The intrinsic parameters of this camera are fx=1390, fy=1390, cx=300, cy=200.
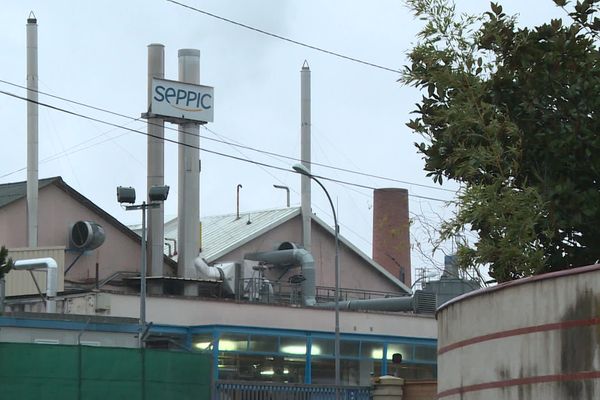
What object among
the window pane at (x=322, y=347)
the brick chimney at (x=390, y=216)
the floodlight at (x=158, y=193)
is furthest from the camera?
the brick chimney at (x=390, y=216)

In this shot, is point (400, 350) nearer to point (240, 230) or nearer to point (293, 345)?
point (293, 345)

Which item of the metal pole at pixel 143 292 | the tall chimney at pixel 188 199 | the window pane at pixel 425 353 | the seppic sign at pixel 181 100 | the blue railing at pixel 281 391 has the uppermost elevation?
the seppic sign at pixel 181 100

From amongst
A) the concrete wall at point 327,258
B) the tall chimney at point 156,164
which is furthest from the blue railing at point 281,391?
the concrete wall at point 327,258

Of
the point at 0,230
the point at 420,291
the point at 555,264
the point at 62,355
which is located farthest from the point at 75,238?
the point at 555,264

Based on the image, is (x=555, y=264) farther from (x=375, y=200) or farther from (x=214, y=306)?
(x=375, y=200)

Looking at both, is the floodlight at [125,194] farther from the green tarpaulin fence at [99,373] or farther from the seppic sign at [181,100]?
the seppic sign at [181,100]

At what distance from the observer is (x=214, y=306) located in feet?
165

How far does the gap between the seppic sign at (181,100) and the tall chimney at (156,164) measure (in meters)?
0.53

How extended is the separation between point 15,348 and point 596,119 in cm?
1614

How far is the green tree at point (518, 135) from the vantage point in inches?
871

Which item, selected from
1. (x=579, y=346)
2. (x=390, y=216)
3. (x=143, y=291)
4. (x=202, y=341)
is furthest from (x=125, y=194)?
(x=390, y=216)

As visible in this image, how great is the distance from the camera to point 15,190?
5778cm

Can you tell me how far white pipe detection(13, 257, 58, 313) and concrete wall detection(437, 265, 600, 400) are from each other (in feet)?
81.7

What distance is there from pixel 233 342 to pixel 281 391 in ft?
35.0
